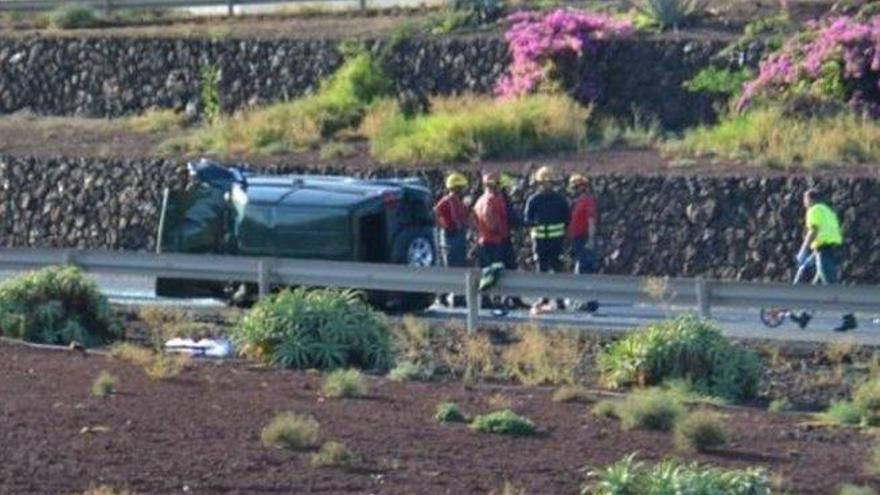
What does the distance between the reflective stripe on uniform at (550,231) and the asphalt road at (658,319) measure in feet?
7.95

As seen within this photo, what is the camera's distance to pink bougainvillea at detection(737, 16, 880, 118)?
126ft

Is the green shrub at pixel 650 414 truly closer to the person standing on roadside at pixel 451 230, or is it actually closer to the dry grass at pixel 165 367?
the dry grass at pixel 165 367

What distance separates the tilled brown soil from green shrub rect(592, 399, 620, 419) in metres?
0.11

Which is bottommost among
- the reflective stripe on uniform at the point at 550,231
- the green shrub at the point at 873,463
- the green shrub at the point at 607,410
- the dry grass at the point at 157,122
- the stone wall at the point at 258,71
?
the green shrub at the point at 873,463

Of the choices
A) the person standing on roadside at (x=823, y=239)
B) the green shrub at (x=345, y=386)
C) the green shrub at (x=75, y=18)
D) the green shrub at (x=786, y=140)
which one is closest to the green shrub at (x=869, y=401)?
the green shrub at (x=345, y=386)

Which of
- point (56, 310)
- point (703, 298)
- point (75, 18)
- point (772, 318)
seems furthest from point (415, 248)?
point (75, 18)

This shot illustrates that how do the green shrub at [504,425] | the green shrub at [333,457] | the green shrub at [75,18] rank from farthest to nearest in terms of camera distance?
the green shrub at [75,18] < the green shrub at [504,425] < the green shrub at [333,457]

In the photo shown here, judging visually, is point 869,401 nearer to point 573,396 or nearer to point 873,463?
point 573,396

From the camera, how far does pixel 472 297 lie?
25.7m

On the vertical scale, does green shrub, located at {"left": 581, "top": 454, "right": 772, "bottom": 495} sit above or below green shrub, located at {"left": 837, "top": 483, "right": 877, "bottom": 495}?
above

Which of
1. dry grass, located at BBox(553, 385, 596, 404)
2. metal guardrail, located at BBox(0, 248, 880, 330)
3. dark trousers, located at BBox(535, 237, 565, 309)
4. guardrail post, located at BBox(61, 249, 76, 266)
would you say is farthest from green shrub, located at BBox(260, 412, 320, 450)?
dark trousers, located at BBox(535, 237, 565, 309)

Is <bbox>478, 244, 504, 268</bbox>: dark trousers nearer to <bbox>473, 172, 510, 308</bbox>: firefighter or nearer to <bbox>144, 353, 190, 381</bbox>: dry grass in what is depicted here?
<bbox>473, 172, 510, 308</bbox>: firefighter

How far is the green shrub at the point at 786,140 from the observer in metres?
36.1

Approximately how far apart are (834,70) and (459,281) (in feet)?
45.2
